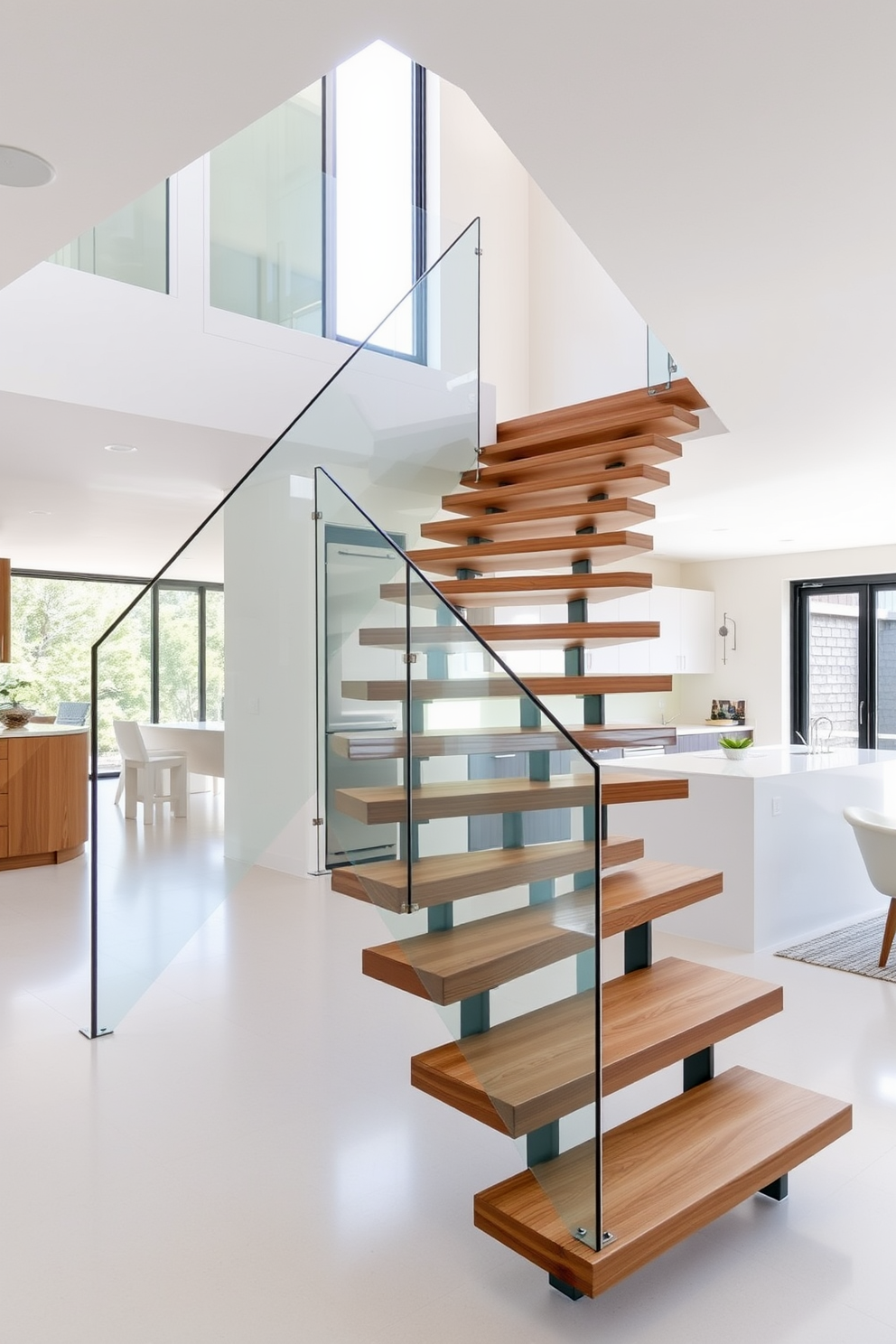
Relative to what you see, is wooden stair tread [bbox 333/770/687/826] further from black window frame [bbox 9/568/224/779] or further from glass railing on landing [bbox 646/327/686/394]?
glass railing on landing [bbox 646/327/686/394]

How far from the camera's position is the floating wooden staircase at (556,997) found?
2.10 meters

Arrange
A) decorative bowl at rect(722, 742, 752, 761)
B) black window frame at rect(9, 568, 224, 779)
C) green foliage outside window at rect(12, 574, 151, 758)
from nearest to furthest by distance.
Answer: black window frame at rect(9, 568, 224, 779), decorative bowl at rect(722, 742, 752, 761), green foliage outside window at rect(12, 574, 151, 758)

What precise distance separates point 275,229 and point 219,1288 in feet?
15.9

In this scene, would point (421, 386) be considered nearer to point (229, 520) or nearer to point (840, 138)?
point (229, 520)

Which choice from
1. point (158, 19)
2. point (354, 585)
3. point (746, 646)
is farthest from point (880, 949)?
point (746, 646)

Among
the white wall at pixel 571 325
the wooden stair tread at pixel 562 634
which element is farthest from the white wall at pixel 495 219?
the wooden stair tread at pixel 562 634

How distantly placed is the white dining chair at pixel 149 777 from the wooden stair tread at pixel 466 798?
1.09 m

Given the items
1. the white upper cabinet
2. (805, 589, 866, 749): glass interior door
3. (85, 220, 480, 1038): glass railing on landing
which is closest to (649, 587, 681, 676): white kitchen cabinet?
the white upper cabinet

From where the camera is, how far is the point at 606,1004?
2.70 m

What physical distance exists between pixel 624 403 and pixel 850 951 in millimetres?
2845

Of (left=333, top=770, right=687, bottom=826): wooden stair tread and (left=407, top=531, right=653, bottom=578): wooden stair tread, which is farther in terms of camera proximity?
(left=407, top=531, right=653, bottom=578): wooden stair tread

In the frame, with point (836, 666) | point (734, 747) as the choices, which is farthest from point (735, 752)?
point (836, 666)

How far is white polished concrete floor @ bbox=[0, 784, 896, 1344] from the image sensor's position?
2025 mm

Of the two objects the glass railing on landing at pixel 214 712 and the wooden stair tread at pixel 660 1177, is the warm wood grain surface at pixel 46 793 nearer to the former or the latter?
the glass railing on landing at pixel 214 712
